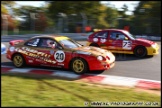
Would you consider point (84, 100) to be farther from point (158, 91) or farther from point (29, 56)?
point (29, 56)

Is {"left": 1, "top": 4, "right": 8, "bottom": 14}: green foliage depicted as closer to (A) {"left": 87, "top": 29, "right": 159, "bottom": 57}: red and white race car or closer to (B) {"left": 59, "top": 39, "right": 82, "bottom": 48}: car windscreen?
(A) {"left": 87, "top": 29, "right": 159, "bottom": 57}: red and white race car

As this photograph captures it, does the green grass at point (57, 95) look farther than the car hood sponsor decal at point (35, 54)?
No

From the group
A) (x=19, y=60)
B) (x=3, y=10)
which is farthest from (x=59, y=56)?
(x=3, y=10)

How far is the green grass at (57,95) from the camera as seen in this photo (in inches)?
217

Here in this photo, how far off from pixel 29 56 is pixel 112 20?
14436mm

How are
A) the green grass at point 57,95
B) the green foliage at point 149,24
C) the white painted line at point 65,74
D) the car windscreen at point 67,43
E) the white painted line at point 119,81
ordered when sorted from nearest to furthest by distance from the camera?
the green grass at point 57,95 → the white painted line at point 119,81 → the white painted line at point 65,74 → the car windscreen at point 67,43 → the green foliage at point 149,24

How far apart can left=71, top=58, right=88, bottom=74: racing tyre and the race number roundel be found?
394 mm

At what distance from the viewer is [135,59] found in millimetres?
12062

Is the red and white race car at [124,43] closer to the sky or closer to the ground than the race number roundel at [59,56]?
closer to the sky

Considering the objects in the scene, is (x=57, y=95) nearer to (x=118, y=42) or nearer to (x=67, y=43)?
(x=67, y=43)

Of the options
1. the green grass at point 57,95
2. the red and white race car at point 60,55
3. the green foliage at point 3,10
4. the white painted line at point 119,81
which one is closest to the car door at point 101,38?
the red and white race car at point 60,55

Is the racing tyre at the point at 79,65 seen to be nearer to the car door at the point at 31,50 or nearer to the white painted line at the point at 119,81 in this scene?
the white painted line at the point at 119,81

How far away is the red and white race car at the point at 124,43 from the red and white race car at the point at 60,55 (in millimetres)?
3185

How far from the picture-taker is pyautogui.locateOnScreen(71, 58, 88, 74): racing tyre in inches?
353
